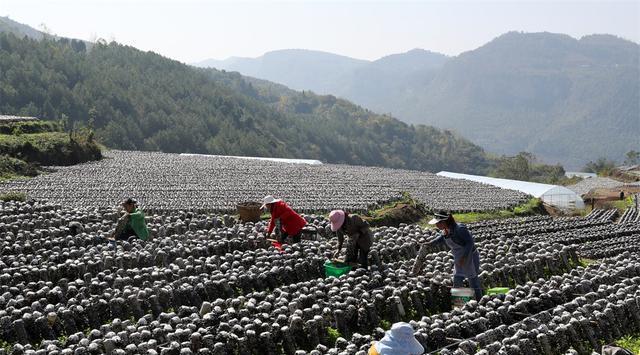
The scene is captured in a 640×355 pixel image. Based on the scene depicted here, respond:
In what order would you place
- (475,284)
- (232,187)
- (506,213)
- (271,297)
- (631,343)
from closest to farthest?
(631,343), (271,297), (475,284), (506,213), (232,187)

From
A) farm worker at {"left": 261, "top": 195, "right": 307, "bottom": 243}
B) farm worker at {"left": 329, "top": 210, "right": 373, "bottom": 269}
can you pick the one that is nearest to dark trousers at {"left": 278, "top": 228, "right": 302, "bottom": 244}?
farm worker at {"left": 261, "top": 195, "right": 307, "bottom": 243}

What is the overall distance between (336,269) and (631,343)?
506 cm

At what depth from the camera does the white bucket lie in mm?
12016

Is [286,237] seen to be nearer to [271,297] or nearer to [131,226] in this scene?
[131,226]

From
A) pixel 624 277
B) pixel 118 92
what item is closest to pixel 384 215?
pixel 624 277

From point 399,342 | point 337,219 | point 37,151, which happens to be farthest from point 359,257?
point 37,151

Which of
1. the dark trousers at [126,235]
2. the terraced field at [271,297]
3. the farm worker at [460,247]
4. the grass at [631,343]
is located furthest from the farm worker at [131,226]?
the grass at [631,343]

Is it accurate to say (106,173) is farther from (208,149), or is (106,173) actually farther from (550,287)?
(208,149)

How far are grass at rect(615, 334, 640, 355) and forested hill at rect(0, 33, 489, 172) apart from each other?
6924 centimetres

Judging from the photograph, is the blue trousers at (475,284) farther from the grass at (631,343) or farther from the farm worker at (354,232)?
the grass at (631,343)

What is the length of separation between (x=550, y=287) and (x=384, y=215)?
12.0m

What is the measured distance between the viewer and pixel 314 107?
157m

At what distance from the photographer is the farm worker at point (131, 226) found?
15.3 m

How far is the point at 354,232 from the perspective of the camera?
13312 millimetres
